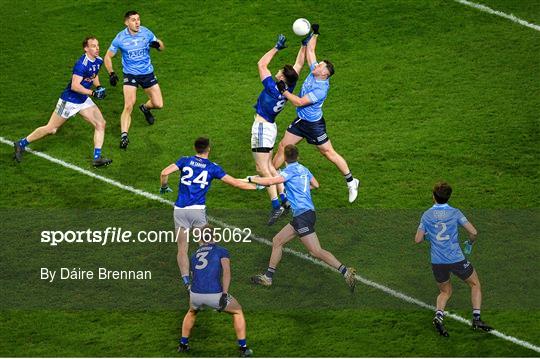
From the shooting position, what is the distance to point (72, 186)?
19.8 meters

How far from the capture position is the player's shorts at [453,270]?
52.3 feet

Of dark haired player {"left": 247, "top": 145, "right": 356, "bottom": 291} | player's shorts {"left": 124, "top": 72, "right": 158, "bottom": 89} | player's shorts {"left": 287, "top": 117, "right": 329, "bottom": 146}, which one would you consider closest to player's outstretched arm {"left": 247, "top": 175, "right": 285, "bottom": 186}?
dark haired player {"left": 247, "top": 145, "right": 356, "bottom": 291}

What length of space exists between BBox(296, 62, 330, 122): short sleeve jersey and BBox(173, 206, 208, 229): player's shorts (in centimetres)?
296

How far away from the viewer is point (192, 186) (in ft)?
55.0

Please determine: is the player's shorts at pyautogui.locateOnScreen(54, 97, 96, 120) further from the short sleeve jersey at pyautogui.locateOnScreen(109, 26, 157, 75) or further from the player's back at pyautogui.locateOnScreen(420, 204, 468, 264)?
the player's back at pyautogui.locateOnScreen(420, 204, 468, 264)

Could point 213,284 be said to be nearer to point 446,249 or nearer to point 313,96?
point 446,249

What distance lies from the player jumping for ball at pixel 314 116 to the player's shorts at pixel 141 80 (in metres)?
3.04

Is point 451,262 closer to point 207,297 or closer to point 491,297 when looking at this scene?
point 491,297

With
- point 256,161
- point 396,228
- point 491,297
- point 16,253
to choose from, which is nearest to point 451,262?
point 491,297

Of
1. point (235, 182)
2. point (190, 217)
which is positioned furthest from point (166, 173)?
point (235, 182)

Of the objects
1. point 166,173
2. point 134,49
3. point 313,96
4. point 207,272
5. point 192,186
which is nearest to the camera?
point 207,272

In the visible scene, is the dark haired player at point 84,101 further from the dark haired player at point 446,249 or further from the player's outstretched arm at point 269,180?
the dark haired player at point 446,249

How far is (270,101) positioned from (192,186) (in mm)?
2672

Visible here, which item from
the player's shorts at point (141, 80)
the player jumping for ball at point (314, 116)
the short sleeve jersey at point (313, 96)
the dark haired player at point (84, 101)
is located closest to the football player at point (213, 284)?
the player jumping for ball at point (314, 116)
